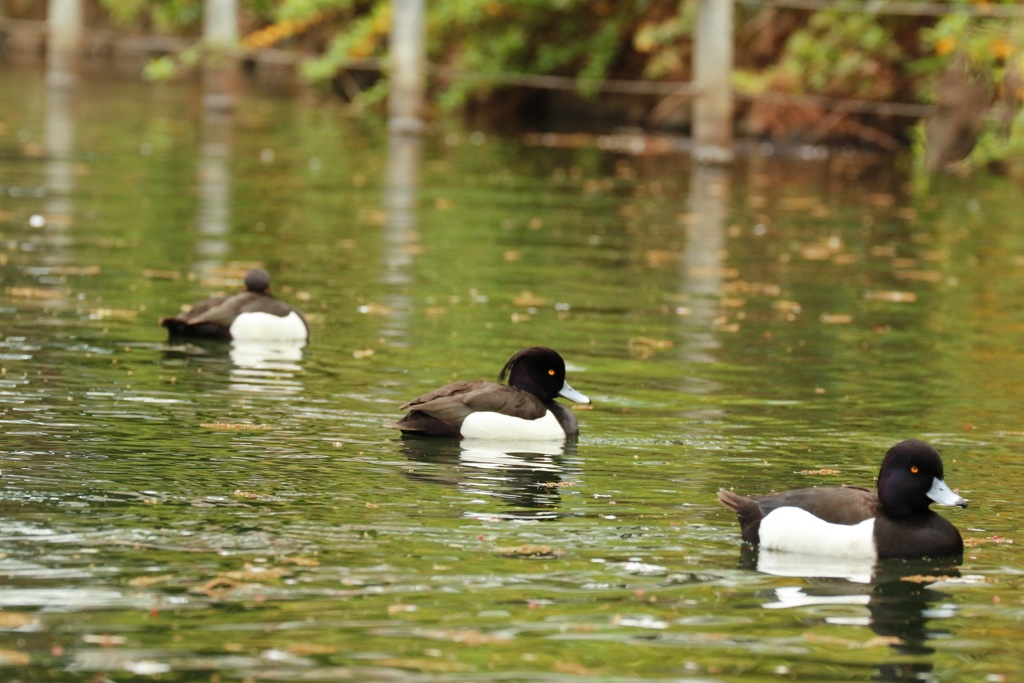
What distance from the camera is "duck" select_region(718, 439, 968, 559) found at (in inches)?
351

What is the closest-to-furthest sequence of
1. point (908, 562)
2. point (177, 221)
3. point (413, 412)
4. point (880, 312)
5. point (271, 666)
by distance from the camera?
point (271, 666) → point (908, 562) → point (413, 412) → point (880, 312) → point (177, 221)

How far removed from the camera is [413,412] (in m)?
11.4

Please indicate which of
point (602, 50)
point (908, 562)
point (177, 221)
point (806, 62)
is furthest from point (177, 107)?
point (908, 562)

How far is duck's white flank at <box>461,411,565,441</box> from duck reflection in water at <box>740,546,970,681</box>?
2601 millimetres

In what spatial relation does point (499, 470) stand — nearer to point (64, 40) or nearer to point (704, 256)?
point (704, 256)

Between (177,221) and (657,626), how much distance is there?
48.6 ft

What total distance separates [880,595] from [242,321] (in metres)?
7.26

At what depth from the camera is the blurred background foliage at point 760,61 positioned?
31531 millimetres

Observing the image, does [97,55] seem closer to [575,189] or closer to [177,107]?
[177,107]

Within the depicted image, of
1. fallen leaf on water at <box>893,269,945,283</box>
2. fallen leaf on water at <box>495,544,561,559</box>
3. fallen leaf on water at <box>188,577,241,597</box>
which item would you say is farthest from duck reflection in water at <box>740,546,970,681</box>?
fallen leaf on water at <box>893,269,945,283</box>

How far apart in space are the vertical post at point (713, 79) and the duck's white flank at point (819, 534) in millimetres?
21189

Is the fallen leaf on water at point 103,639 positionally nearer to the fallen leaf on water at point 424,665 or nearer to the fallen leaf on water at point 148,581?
the fallen leaf on water at point 148,581

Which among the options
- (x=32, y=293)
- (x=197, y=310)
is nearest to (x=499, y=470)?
(x=197, y=310)

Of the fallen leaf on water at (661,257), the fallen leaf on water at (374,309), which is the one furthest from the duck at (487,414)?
the fallen leaf on water at (661,257)
